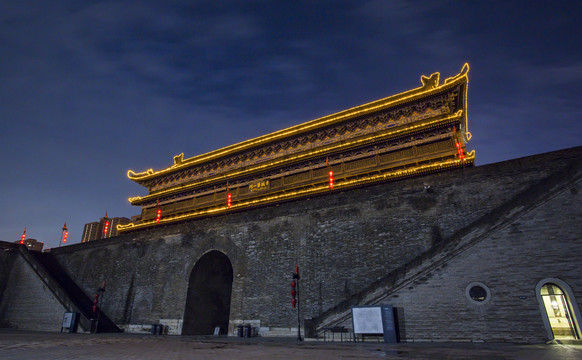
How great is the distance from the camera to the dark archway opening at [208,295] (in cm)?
1485

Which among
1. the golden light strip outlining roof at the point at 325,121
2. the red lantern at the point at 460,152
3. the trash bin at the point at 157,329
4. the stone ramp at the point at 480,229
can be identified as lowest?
the trash bin at the point at 157,329

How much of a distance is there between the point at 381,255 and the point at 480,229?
11.7 ft

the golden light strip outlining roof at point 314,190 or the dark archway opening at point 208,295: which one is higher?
the golden light strip outlining roof at point 314,190

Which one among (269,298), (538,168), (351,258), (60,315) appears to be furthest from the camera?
(60,315)

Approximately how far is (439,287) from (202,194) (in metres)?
15.7

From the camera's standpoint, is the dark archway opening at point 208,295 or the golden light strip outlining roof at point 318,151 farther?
the dark archway opening at point 208,295

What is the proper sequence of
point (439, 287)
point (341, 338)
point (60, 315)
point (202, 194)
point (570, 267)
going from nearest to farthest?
point (570, 267) → point (439, 287) → point (341, 338) → point (60, 315) → point (202, 194)

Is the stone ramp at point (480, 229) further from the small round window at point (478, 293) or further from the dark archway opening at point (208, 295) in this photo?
the dark archway opening at point (208, 295)

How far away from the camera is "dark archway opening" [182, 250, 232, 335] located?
14.9 m

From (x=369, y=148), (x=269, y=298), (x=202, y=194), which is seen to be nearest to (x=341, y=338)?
(x=269, y=298)

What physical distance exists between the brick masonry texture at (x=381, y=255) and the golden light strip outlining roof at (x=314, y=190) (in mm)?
1291

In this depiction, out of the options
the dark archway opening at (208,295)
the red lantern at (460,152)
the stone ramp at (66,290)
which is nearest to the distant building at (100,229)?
the stone ramp at (66,290)

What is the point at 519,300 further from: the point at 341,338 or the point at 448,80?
the point at 448,80

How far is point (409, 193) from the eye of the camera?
39.3ft
